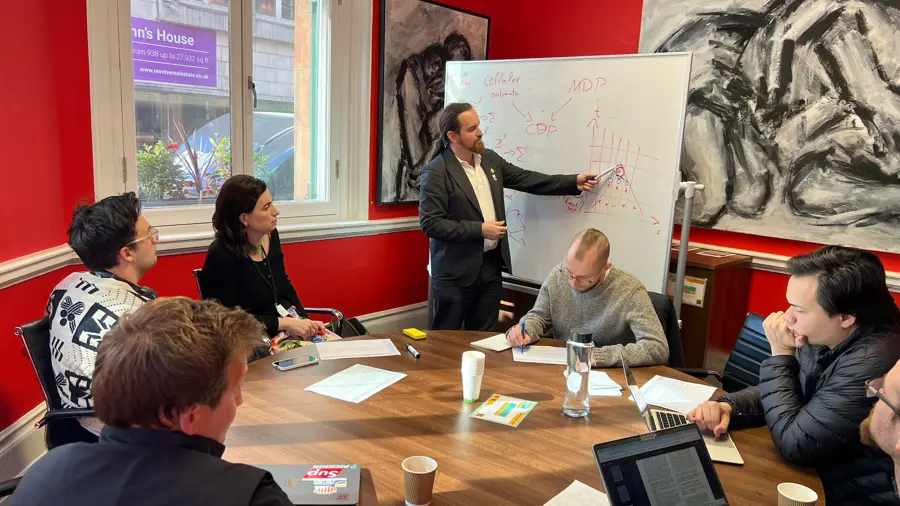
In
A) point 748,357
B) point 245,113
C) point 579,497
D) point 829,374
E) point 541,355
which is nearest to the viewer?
point 579,497

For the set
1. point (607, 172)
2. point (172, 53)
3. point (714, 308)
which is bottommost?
point (714, 308)

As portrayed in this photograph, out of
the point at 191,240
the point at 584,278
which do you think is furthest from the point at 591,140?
the point at 191,240

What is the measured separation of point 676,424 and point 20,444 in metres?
2.25

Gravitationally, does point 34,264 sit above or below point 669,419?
above

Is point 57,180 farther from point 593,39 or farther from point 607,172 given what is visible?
point 593,39

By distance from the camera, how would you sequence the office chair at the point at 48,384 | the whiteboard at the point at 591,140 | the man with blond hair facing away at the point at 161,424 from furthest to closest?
1. the whiteboard at the point at 591,140
2. the office chair at the point at 48,384
3. the man with blond hair facing away at the point at 161,424

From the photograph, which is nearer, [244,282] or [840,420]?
[840,420]

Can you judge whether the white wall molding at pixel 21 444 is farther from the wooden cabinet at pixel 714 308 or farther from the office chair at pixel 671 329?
the wooden cabinet at pixel 714 308

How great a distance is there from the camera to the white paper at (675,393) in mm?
1693

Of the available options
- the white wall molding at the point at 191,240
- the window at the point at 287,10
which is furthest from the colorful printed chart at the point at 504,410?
the window at the point at 287,10

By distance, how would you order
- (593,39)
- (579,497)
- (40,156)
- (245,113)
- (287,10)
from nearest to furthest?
1. (579,497)
2. (40,156)
3. (245,113)
4. (287,10)
5. (593,39)

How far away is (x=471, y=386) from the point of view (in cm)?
166

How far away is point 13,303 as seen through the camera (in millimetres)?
2172

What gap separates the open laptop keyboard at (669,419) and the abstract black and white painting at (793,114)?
2.07m
